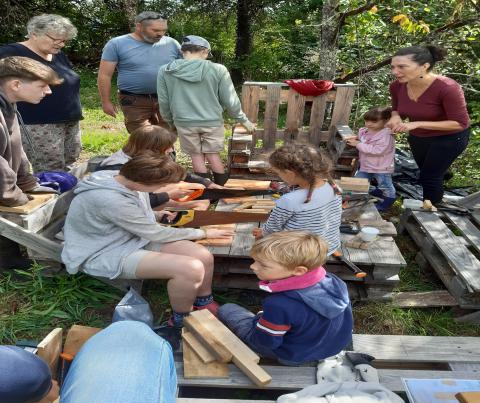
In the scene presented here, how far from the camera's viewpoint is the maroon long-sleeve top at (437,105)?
11.2 feet

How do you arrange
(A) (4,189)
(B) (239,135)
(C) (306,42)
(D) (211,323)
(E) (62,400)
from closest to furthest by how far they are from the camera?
(E) (62,400)
(D) (211,323)
(A) (4,189)
(B) (239,135)
(C) (306,42)

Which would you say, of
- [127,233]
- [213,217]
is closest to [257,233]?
[213,217]

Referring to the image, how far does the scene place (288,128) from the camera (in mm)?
5070

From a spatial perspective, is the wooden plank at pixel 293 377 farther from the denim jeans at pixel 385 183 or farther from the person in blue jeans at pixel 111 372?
the denim jeans at pixel 385 183

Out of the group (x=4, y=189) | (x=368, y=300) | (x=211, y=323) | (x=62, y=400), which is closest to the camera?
(x=62, y=400)

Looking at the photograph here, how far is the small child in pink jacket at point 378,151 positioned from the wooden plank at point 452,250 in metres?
0.50

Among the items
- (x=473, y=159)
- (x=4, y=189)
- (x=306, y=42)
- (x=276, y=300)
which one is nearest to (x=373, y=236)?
(x=276, y=300)

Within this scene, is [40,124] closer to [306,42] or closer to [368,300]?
[368,300]

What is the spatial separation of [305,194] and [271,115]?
260 cm

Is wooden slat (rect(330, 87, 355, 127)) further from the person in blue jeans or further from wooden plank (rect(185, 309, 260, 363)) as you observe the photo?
the person in blue jeans

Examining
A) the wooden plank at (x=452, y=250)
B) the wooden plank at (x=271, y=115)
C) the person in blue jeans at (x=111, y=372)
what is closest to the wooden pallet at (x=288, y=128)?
the wooden plank at (x=271, y=115)

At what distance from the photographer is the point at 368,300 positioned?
3.02 metres

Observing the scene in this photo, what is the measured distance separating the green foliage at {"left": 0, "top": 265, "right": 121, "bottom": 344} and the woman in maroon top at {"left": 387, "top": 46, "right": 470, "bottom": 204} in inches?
114

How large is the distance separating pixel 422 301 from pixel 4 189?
309cm
